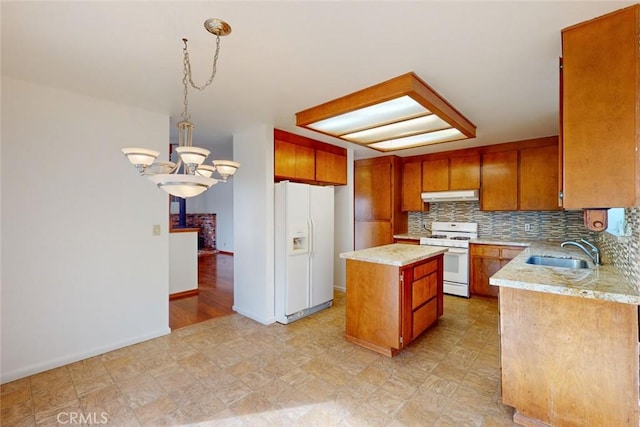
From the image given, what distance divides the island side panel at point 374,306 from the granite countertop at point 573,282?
0.91 metres

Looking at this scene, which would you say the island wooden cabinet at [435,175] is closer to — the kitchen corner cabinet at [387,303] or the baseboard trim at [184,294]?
the kitchen corner cabinet at [387,303]

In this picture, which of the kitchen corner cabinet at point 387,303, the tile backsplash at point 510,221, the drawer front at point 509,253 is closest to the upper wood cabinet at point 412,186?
the tile backsplash at point 510,221

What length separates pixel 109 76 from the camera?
2217mm

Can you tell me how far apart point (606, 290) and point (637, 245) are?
0.39 meters

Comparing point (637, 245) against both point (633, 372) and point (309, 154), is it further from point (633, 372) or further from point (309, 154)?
point (309, 154)

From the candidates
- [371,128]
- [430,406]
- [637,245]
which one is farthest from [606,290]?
[371,128]

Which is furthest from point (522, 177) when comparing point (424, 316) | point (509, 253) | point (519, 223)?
point (424, 316)

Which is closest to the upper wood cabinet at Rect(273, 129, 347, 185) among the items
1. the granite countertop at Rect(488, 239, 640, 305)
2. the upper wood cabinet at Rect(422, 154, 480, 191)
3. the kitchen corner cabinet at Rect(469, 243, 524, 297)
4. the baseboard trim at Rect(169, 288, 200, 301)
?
the upper wood cabinet at Rect(422, 154, 480, 191)

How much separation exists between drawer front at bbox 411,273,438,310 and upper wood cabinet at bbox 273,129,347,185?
1.99 meters

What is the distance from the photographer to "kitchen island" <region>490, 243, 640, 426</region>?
5.04 feet


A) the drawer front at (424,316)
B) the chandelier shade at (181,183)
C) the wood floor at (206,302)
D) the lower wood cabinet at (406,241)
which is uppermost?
the chandelier shade at (181,183)

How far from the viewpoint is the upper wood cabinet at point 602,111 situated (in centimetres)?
142

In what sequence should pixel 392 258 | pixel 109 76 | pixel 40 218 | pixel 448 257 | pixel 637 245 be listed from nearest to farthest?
pixel 637 245 < pixel 109 76 < pixel 40 218 < pixel 392 258 < pixel 448 257

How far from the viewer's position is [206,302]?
4277mm
